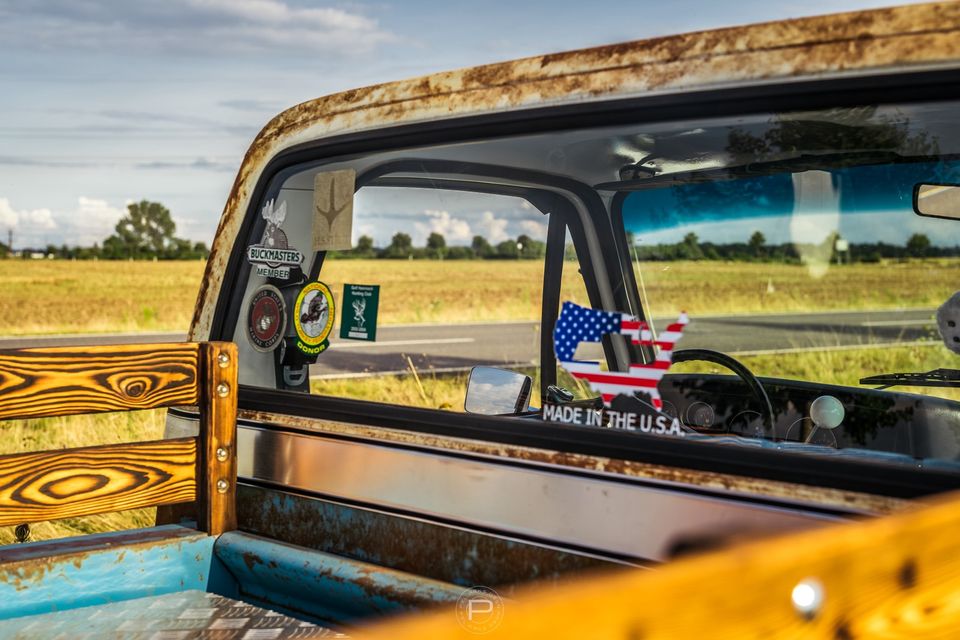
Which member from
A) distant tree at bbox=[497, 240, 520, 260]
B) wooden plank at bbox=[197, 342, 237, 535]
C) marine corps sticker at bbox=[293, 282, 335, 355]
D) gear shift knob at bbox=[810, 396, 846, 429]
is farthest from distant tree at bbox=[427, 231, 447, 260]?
gear shift knob at bbox=[810, 396, 846, 429]

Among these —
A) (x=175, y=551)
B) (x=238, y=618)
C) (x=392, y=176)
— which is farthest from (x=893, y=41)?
(x=175, y=551)

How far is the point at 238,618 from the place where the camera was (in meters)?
2.49

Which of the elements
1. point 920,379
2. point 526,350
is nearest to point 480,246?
point 526,350

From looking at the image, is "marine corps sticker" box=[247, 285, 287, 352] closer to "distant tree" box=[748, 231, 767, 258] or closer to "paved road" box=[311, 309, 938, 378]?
"paved road" box=[311, 309, 938, 378]

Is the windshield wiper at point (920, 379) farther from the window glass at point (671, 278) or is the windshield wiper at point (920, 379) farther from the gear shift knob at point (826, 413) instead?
the gear shift knob at point (826, 413)

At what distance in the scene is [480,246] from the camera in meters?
2.57

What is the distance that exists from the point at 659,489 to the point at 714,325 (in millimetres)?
763

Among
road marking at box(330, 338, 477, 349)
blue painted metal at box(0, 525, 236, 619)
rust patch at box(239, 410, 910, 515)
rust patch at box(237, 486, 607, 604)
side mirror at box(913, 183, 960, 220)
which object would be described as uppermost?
side mirror at box(913, 183, 960, 220)

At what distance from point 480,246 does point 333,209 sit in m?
0.49

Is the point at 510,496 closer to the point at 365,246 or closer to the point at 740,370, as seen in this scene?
the point at 365,246

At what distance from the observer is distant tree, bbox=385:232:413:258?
2.66 meters

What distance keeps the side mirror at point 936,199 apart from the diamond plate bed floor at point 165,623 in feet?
5.50

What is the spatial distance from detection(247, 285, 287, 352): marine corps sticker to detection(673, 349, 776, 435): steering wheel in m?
1.10

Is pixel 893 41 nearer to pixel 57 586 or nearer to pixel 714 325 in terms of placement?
pixel 714 325
